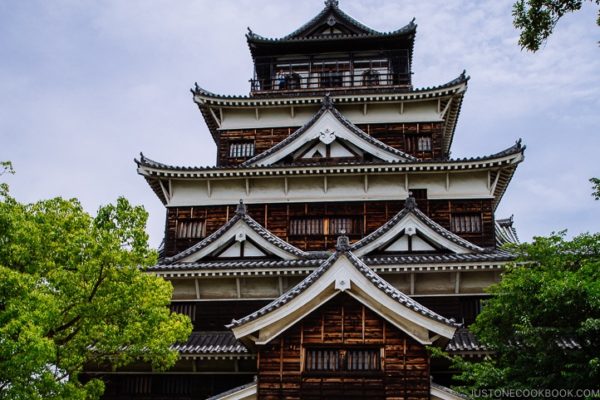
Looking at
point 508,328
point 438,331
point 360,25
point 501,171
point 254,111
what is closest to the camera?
point 508,328

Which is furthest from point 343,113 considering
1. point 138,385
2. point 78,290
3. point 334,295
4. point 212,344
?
point 78,290

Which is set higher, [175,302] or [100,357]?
[175,302]

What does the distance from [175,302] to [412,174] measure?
9.76 meters

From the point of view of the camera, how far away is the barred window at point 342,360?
1491 centimetres

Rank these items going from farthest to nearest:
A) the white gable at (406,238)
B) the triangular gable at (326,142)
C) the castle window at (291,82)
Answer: the castle window at (291,82)
the triangular gable at (326,142)
the white gable at (406,238)

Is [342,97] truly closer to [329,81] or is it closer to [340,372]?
[329,81]

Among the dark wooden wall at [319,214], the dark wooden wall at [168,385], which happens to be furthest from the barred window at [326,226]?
the dark wooden wall at [168,385]

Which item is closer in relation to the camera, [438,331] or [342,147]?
[438,331]

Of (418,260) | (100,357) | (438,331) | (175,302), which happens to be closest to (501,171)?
(418,260)

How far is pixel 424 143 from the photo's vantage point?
24766 millimetres

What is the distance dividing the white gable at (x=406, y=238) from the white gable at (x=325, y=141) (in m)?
4.08

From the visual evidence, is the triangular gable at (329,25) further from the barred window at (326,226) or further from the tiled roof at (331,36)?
the barred window at (326,226)

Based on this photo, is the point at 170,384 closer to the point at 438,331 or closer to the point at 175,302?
the point at 175,302

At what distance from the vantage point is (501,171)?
21.9 metres
